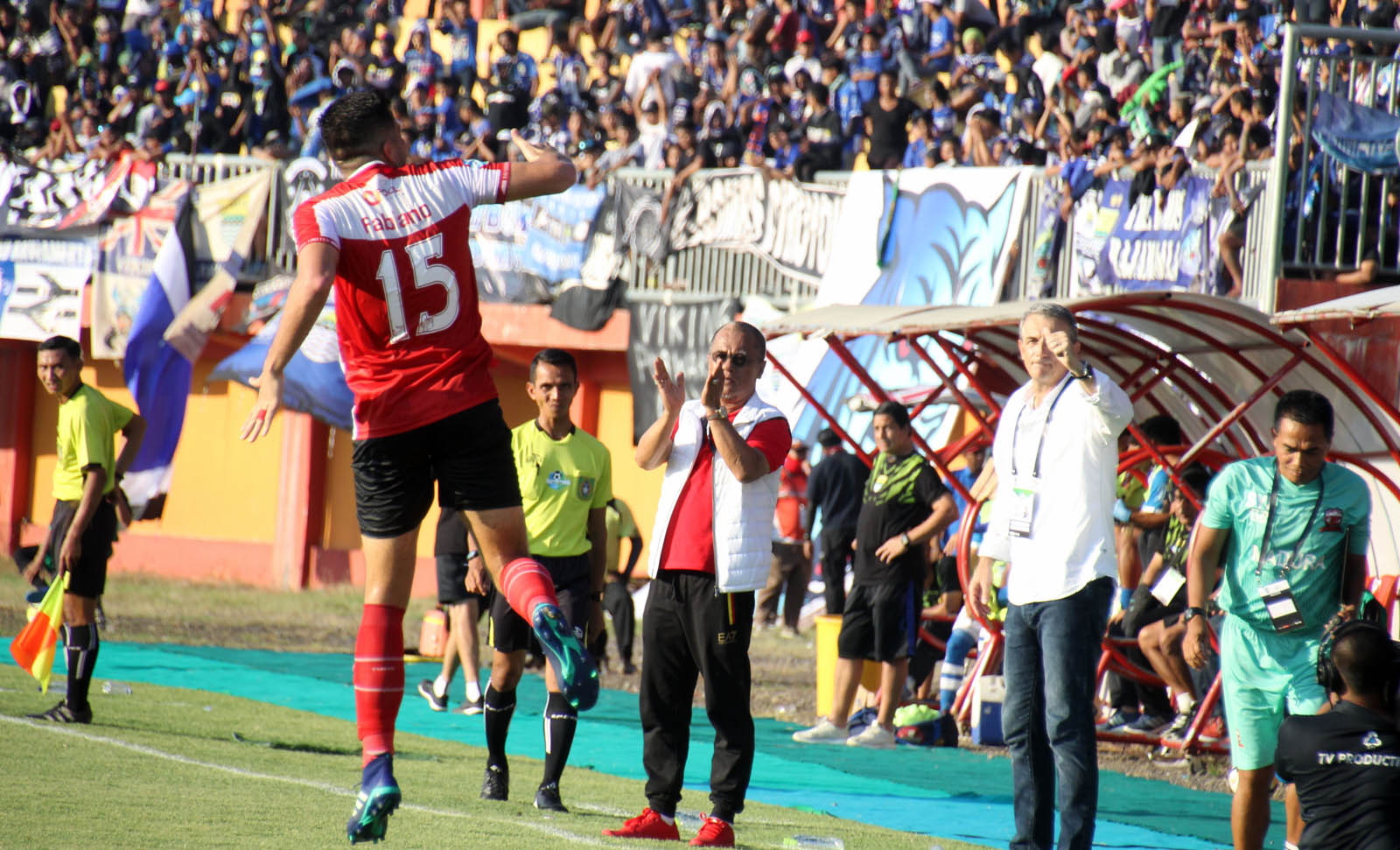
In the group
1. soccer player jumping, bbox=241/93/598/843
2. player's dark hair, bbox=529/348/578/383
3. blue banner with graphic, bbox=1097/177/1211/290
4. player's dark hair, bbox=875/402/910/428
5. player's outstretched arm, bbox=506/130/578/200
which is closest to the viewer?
soccer player jumping, bbox=241/93/598/843

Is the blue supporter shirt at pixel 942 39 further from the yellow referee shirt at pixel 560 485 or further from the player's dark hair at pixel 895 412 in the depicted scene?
the yellow referee shirt at pixel 560 485

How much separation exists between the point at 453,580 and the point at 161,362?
459 inches

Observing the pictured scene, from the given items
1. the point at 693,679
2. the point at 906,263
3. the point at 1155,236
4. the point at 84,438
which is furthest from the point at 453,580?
the point at 906,263

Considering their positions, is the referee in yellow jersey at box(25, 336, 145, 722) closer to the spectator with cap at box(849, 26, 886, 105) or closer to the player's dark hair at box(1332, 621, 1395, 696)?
the player's dark hair at box(1332, 621, 1395, 696)

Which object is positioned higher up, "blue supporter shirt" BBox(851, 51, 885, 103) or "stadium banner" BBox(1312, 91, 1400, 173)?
"blue supporter shirt" BBox(851, 51, 885, 103)

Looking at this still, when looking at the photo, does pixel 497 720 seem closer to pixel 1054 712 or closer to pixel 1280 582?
pixel 1054 712

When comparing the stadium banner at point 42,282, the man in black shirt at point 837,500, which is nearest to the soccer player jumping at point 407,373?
the man in black shirt at point 837,500

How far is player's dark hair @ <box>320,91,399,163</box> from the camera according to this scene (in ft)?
17.7

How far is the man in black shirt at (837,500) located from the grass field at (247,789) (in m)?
4.35

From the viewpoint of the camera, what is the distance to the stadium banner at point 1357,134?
41.2 ft

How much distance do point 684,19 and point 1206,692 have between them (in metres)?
14.7

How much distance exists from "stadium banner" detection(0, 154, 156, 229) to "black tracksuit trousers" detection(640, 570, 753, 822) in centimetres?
1650

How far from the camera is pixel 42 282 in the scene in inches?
854

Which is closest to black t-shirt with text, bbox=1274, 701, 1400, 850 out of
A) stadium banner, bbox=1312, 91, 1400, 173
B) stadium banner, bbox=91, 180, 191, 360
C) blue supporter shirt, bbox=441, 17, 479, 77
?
stadium banner, bbox=1312, 91, 1400, 173
